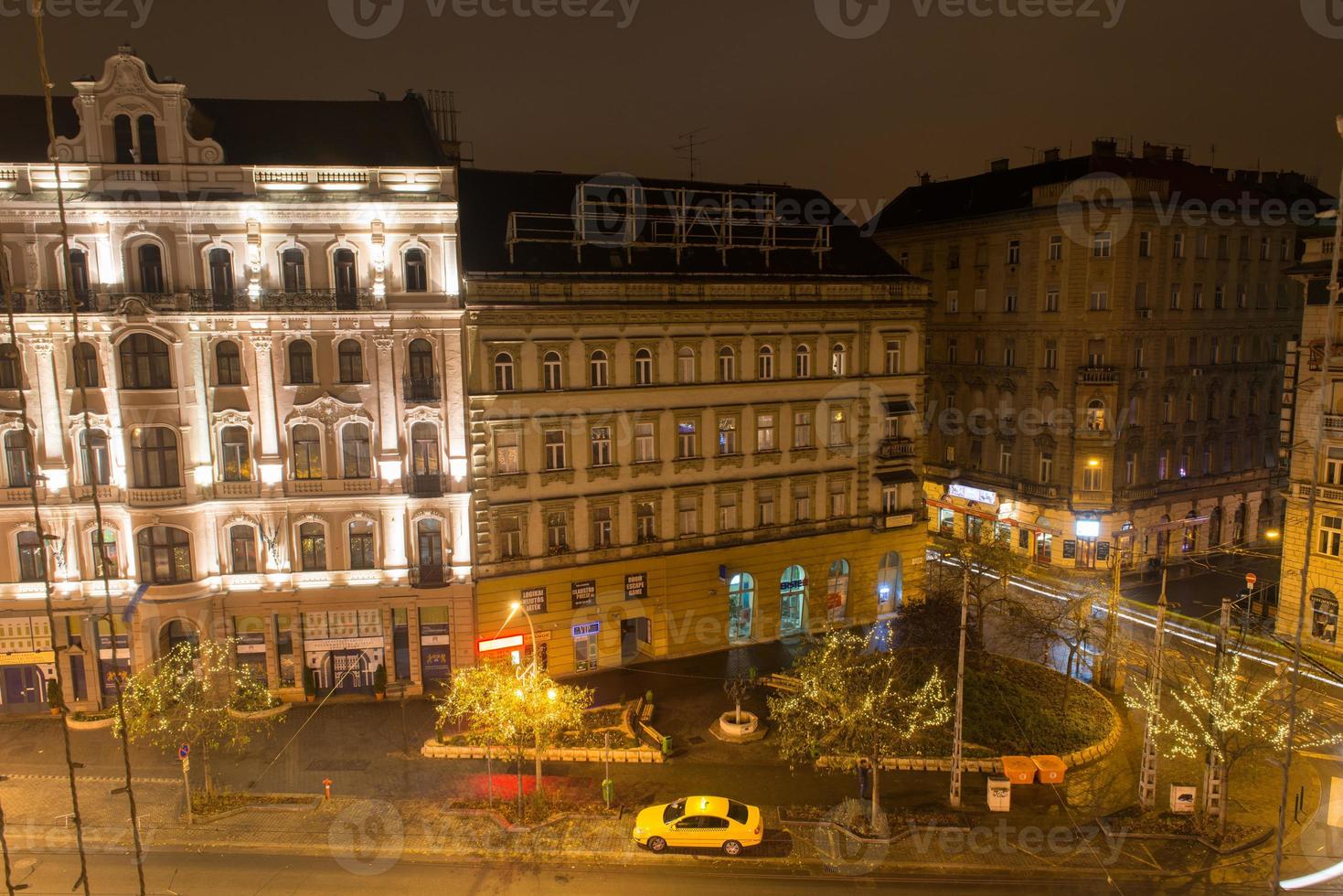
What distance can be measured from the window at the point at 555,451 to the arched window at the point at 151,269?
15.5 metres

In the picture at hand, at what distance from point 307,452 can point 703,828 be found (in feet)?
68.7

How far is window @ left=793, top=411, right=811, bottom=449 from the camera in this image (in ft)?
A: 145

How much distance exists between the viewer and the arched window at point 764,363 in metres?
43.1

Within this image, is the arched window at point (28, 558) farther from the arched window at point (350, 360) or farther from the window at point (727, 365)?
the window at point (727, 365)

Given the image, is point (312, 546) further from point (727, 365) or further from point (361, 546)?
point (727, 365)

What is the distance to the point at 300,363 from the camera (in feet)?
119

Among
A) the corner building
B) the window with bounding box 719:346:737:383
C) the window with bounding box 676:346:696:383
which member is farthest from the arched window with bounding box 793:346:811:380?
the window with bounding box 676:346:696:383

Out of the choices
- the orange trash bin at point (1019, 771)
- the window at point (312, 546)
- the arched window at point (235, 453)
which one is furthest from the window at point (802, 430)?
the arched window at point (235, 453)

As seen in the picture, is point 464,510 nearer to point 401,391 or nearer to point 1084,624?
point 401,391

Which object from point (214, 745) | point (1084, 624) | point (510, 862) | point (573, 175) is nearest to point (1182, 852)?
point (1084, 624)

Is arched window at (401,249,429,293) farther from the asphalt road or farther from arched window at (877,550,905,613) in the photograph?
arched window at (877,550,905,613)

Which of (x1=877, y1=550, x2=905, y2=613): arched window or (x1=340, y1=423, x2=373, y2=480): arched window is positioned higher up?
(x1=340, y1=423, x2=373, y2=480): arched window

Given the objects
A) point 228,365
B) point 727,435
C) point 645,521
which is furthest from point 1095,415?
point 228,365

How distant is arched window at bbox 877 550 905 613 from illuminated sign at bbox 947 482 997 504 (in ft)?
46.7
